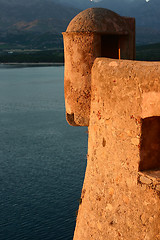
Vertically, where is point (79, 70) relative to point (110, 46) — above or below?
below

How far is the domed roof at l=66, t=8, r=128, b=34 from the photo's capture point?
28.5 ft

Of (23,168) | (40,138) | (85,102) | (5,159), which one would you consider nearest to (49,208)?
(23,168)

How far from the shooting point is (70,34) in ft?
29.0

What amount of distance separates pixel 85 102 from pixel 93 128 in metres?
1.14

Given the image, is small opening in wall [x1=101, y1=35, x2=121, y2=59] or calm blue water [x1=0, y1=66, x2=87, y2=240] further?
calm blue water [x1=0, y1=66, x2=87, y2=240]

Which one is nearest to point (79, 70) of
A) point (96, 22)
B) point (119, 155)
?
point (96, 22)

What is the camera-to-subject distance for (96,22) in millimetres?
8695

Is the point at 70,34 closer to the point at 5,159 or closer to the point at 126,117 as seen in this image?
the point at 126,117

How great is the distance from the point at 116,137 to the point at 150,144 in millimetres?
689

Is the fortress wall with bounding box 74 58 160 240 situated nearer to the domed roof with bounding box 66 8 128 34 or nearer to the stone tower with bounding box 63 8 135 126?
the stone tower with bounding box 63 8 135 126

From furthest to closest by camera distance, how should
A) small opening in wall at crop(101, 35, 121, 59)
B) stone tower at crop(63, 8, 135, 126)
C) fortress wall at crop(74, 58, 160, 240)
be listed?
small opening in wall at crop(101, 35, 121, 59)
stone tower at crop(63, 8, 135, 126)
fortress wall at crop(74, 58, 160, 240)

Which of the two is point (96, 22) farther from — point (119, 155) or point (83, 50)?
point (119, 155)

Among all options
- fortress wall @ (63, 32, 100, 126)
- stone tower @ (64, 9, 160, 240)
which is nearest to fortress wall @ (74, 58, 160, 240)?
stone tower @ (64, 9, 160, 240)

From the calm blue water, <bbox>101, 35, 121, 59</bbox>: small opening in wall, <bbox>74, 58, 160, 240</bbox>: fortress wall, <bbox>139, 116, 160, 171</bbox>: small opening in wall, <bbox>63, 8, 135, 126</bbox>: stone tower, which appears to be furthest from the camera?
the calm blue water
